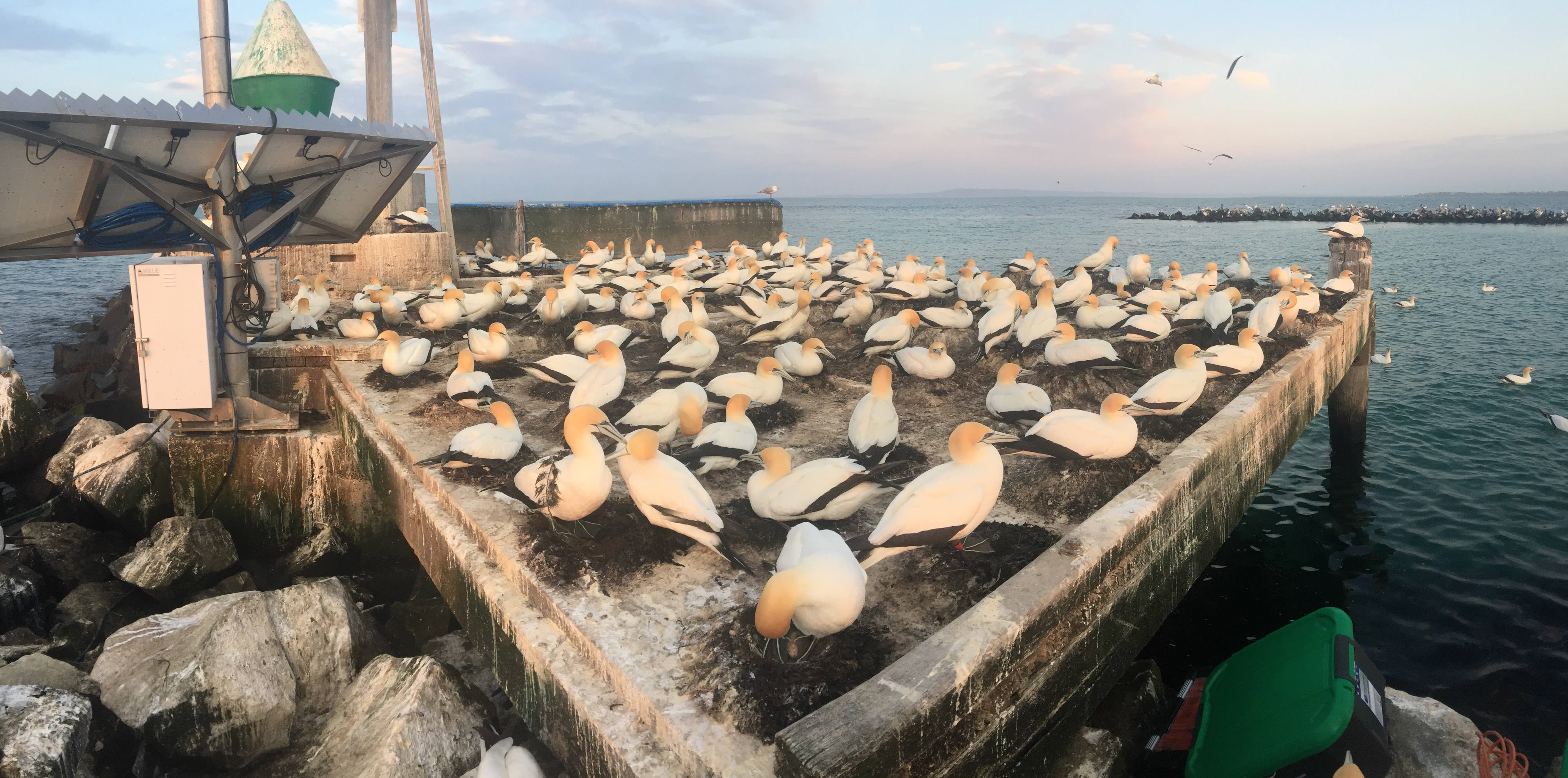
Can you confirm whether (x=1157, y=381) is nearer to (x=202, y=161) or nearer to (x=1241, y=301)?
(x=1241, y=301)

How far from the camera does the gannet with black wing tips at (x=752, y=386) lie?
7090mm

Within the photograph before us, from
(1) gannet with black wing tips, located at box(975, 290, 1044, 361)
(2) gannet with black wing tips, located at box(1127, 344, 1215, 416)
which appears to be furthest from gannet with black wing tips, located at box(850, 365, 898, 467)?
(1) gannet with black wing tips, located at box(975, 290, 1044, 361)

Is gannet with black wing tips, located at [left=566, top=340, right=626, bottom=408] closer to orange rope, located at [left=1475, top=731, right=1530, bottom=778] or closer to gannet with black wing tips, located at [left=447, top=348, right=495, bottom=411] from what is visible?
gannet with black wing tips, located at [left=447, top=348, right=495, bottom=411]

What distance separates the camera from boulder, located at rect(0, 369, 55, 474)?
910 cm

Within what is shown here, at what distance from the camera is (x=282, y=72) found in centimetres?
977

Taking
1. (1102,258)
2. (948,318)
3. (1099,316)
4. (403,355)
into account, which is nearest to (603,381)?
(403,355)

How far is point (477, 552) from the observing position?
480cm

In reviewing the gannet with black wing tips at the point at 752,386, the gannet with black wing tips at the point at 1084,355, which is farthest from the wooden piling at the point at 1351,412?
the gannet with black wing tips at the point at 752,386

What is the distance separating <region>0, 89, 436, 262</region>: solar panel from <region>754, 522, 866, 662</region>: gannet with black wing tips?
5.69 m

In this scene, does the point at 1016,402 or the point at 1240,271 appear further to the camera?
the point at 1240,271

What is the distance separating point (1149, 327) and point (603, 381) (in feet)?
20.9

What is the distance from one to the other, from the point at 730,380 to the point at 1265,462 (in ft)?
17.2

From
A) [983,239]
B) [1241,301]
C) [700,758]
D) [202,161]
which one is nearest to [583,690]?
[700,758]

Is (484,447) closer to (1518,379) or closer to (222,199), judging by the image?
(222,199)
